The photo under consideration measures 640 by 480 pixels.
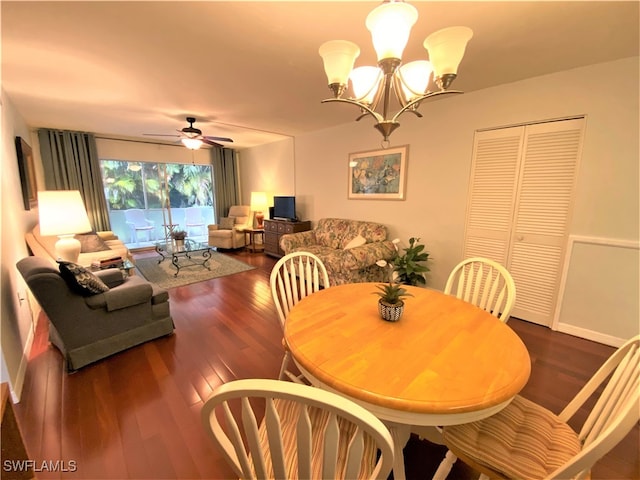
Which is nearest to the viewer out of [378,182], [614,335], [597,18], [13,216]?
[597,18]

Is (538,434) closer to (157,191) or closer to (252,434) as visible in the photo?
(252,434)

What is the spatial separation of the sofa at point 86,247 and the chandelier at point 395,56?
3139 millimetres

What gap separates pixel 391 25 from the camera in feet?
3.72

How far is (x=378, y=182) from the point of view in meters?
3.79

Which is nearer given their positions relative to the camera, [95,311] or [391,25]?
[391,25]

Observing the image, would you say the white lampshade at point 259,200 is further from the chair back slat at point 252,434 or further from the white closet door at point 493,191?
the chair back slat at point 252,434

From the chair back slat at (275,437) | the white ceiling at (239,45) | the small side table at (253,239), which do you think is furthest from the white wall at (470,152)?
the chair back slat at (275,437)

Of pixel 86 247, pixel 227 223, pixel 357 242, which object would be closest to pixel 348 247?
pixel 357 242

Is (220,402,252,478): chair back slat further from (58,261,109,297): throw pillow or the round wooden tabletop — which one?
(58,261,109,297): throw pillow

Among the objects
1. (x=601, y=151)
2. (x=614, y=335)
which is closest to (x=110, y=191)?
(x=601, y=151)

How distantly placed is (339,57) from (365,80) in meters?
0.21

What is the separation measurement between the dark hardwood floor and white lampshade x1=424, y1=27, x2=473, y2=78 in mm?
1972

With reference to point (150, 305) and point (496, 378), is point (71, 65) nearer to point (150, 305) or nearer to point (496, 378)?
point (150, 305)

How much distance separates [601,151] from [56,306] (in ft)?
14.7
